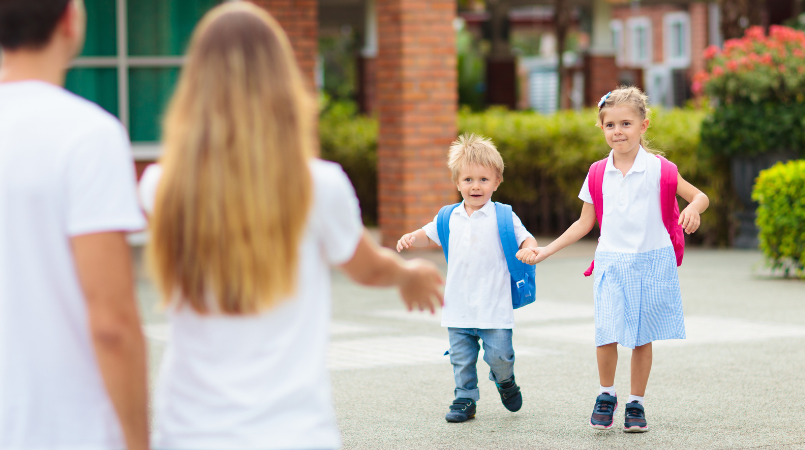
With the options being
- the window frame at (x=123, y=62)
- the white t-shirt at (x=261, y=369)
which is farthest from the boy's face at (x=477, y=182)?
the window frame at (x=123, y=62)

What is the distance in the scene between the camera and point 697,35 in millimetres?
33750

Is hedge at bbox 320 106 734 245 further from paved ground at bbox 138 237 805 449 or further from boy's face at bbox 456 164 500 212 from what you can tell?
boy's face at bbox 456 164 500 212

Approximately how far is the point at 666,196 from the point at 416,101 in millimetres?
8057

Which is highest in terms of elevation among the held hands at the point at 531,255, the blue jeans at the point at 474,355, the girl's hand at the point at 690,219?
the girl's hand at the point at 690,219

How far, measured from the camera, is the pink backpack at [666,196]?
4922 mm

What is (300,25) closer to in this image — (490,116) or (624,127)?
(490,116)

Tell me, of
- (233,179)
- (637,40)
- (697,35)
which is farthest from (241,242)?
(637,40)

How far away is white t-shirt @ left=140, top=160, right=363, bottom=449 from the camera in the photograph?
2207 millimetres

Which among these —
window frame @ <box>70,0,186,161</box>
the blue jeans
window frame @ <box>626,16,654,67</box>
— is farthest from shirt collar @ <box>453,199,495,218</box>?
window frame @ <box>626,16,654,67</box>

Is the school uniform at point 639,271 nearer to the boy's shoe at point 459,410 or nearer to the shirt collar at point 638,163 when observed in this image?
the shirt collar at point 638,163

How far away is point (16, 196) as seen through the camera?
216 centimetres

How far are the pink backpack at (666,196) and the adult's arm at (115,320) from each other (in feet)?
10.1

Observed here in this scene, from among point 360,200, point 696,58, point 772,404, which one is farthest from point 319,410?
point 696,58

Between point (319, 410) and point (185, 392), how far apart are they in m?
0.26
